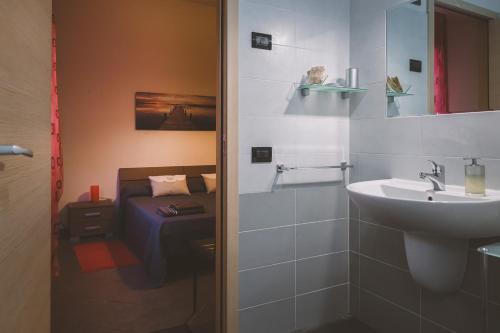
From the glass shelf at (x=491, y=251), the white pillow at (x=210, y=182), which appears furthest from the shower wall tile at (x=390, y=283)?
the white pillow at (x=210, y=182)

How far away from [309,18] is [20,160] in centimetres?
180

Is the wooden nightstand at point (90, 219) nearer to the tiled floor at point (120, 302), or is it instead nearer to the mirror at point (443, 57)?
the tiled floor at point (120, 302)

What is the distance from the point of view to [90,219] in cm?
443

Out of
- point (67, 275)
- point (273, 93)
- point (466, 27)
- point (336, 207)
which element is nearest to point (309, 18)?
point (273, 93)

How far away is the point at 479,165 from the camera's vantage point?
155cm

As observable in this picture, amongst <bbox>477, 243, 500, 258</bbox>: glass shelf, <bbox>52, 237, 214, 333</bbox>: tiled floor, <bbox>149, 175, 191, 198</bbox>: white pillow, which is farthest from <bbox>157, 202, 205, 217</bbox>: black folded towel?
<bbox>477, 243, 500, 258</bbox>: glass shelf

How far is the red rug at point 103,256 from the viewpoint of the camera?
353cm

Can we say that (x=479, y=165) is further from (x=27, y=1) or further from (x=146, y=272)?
(x=146, y=272)

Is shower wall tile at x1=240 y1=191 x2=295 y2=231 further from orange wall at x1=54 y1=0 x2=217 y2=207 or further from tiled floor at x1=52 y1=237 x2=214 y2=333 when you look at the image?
orange wall at x1=54 y1=0 x2=217 y2=207

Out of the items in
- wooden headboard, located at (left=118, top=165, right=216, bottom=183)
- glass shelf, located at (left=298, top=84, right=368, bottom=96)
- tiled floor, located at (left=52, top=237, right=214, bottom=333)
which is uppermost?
glass shelf, located at (left=298, top=84, right=368, bottom=96)

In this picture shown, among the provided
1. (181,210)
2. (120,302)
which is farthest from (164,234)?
(120,302)

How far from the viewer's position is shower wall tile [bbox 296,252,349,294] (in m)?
2.15

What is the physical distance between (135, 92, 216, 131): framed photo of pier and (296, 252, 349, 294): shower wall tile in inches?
135

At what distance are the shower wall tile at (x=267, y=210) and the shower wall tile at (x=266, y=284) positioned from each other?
0.82 feet
